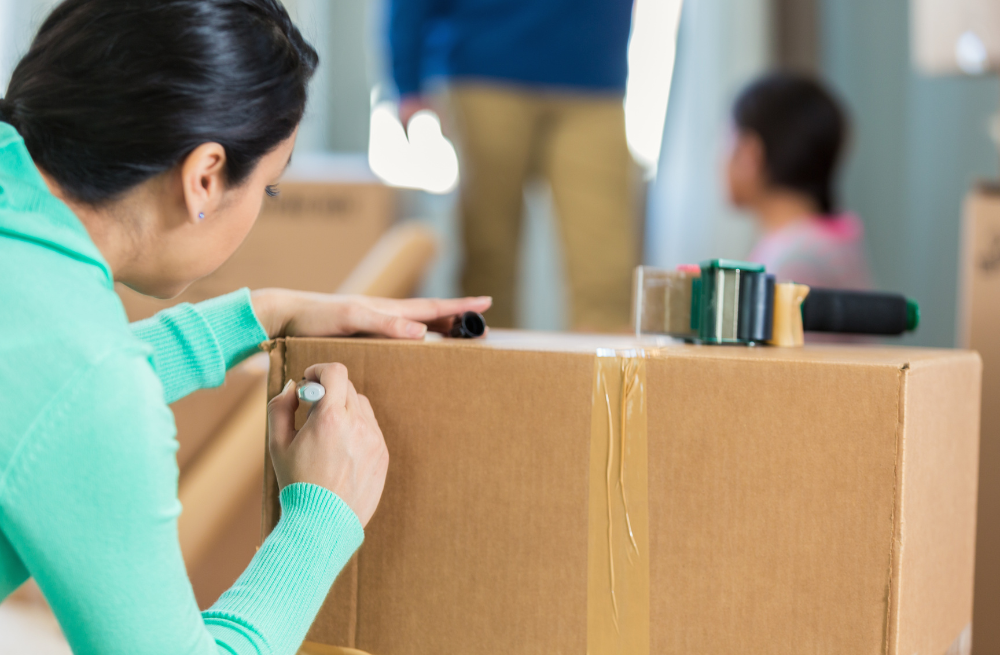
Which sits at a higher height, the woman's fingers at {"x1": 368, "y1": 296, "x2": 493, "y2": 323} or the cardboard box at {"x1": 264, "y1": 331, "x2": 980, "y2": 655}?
the woman's fingers at {"x1": 368, "y1": 296, "x2": 493, "y2": 323}

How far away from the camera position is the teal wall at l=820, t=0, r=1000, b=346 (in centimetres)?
188

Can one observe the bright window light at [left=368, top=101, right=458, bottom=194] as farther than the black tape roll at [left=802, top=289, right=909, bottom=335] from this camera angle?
Yes

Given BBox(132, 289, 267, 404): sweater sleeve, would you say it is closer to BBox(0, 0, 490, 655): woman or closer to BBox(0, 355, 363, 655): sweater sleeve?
BBox(0, 0, 490, 655): woman

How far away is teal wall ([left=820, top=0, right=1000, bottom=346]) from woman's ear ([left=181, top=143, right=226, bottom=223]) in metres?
1.78

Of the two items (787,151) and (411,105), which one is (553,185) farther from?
(787,151)

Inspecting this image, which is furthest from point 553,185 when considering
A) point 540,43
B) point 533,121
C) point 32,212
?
point 32,212

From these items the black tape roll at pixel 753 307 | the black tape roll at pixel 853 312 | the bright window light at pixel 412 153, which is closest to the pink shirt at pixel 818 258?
A: the black tape roll at pixel 853 312

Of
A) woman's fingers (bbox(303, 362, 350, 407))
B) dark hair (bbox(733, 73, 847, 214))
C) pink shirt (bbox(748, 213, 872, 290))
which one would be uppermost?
dark hair (bbox(733, 73, 847, 214))

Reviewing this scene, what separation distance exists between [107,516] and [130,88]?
241 mm

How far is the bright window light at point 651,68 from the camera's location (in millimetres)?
2070

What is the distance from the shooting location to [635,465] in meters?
0.53

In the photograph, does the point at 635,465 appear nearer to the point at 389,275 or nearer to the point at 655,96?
the point at 389,275

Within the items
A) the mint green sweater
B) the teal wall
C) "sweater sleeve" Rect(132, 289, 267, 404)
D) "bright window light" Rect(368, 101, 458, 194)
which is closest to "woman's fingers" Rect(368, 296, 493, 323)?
"sweater sleeve" Rect(132, 289, 267, 404)

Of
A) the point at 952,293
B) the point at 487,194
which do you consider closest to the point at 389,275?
the point at 487,194
